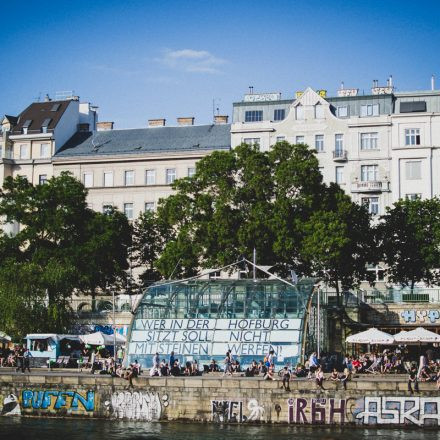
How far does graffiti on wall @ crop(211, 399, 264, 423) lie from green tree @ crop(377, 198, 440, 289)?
3055 centimetres

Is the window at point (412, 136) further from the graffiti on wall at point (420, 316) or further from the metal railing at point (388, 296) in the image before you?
the graffiti on wall at point (420, 316)

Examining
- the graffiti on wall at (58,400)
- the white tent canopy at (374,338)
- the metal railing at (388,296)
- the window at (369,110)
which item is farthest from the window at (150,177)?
the graffiti on wall at (58,400)

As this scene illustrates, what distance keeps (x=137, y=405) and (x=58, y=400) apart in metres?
4.94

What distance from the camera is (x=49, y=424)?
173 feet

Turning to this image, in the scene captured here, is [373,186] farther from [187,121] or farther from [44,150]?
[44,150]

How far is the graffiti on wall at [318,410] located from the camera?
51.1m

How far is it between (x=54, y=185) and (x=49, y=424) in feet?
122

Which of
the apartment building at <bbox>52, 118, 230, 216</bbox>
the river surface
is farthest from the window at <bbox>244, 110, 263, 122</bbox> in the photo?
the river surface

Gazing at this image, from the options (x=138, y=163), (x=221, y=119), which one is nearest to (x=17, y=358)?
(x=138, y=163)

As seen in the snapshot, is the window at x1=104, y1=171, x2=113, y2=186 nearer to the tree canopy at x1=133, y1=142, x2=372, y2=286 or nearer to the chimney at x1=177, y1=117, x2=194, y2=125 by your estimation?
the chimney at x1=177, y1=117, x2=194, y2=125

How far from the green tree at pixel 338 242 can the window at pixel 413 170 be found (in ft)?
49.5

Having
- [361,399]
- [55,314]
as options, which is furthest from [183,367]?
[55,314]

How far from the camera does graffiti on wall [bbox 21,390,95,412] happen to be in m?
54.7

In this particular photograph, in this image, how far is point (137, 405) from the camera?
177 feet
